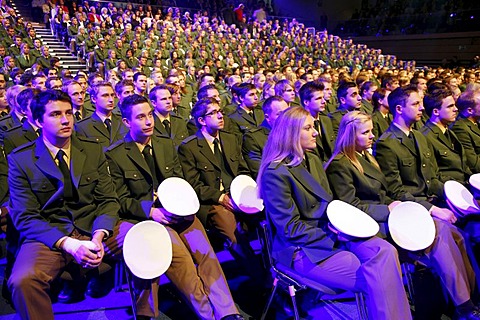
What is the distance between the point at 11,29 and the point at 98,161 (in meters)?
10.2

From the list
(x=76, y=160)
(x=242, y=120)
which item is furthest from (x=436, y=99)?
(x=76, y=160)

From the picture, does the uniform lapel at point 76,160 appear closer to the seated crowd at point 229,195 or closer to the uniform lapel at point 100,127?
the seated crowd at point 229,195

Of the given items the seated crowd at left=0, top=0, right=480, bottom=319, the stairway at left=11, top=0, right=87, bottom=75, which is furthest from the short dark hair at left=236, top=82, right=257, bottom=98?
the stairway at left=11, top=0, right=87, bottom=75

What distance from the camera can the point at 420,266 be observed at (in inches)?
110

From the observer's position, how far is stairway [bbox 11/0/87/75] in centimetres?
1159

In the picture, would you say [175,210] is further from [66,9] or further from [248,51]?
[66,9]

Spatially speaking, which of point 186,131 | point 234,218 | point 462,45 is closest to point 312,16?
point 462,45

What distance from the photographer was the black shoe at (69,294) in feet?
9.10

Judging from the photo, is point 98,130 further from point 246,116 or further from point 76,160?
point 76,160

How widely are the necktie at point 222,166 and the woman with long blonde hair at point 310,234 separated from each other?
965 mm

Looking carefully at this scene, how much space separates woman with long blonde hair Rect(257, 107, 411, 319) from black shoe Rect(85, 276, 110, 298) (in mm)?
1329

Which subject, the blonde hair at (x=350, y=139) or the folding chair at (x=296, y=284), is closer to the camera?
the folding chair at (x=296, y=284)

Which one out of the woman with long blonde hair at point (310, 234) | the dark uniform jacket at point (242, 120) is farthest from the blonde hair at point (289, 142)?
the dark uniform jacket at point (242, 120)

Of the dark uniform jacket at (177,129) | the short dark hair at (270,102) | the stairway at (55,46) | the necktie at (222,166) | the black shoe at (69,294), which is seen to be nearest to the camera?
the black shoe at (69,294)
